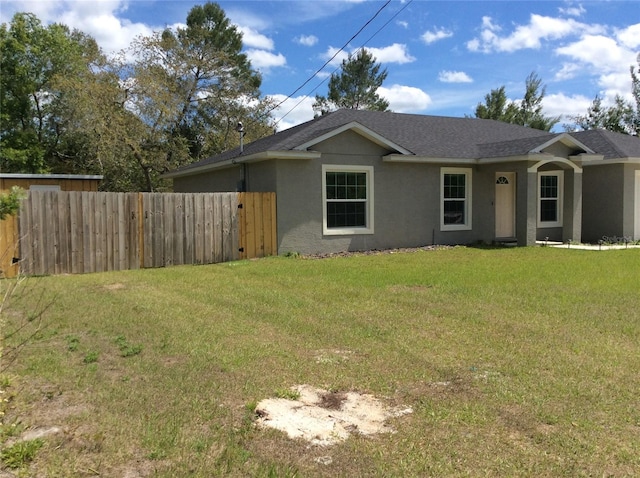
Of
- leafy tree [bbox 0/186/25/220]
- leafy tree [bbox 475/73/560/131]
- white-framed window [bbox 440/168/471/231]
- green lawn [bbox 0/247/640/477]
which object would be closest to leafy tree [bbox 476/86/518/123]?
leafy tree [bbox 475/73/560/131]

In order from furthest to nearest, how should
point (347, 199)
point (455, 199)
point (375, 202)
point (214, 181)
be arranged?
point (214, 181) < point (455, 199) < point (375, 202) < point (347, 199)

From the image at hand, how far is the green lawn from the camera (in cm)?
320

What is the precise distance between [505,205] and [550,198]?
1600 mm

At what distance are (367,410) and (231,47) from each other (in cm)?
3476

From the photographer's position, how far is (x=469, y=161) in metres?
16.3

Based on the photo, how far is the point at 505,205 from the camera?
17938 mm

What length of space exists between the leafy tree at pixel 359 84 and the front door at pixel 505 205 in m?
24.5

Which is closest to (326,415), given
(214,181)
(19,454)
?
(19,454)

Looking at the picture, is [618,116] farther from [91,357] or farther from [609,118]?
[91,357]

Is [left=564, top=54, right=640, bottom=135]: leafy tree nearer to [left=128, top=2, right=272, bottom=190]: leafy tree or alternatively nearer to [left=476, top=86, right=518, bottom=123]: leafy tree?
[left=476, top=86, right=518, bottom=123]: leafy tree

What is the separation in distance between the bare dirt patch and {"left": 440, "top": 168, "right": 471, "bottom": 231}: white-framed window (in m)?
13.0

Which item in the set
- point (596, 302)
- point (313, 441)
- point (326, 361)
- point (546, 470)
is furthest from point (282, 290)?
point (546, 470)

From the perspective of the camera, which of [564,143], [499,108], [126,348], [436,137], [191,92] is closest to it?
[126,348]

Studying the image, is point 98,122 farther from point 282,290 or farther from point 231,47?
point 282,290
